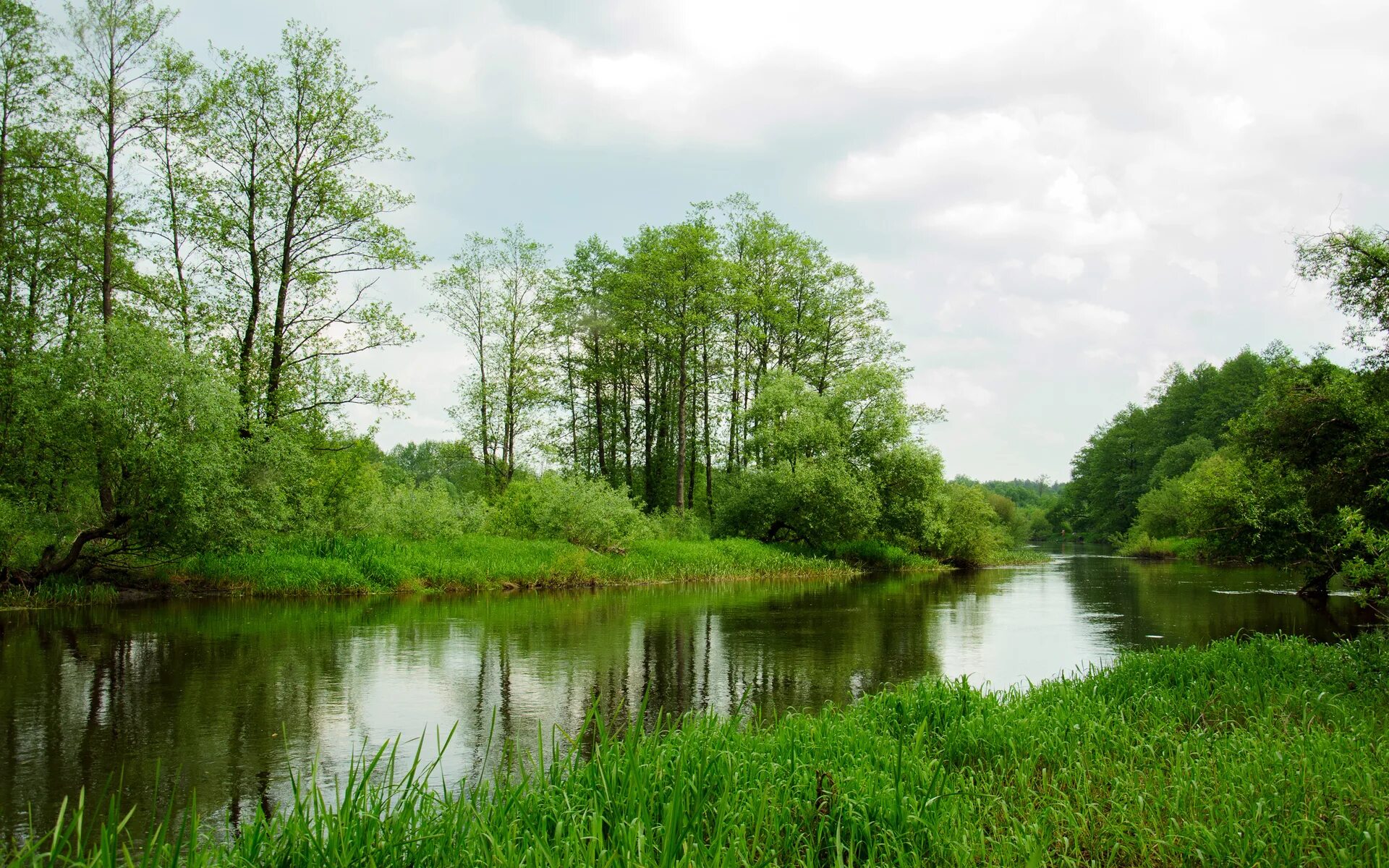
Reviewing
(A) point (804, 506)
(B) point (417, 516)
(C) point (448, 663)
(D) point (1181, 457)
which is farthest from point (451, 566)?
(D) point (1181, 457)

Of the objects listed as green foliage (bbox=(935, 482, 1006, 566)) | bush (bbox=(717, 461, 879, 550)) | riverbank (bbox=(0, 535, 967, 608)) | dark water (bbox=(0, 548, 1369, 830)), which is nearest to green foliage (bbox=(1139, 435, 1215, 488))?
green foliage (bbox=(935, 482, 1006, 566))

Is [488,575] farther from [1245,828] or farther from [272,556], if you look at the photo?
[1245,828]

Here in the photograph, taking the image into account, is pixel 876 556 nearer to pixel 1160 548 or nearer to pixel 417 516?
pixel 417 516

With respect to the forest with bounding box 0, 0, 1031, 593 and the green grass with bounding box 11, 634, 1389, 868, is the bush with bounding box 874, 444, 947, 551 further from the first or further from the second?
the green grass with bounding box 11, 634, 1389, 868

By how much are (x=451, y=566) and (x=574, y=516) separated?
17.6 feet

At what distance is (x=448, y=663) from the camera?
12.7 m

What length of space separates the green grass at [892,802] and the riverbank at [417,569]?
15790 mm

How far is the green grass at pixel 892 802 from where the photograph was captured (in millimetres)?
3758

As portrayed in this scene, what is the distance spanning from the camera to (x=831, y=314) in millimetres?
43969

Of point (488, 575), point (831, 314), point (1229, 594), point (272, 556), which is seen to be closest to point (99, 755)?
point (272, 556)

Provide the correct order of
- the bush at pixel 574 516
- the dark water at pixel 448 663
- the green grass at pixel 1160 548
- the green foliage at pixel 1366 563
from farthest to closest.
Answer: the green grass at pixel 1160 548, the bush at pixel 574 516, the dark water at pixel 448 663, the green foliage at pixel 1366 563

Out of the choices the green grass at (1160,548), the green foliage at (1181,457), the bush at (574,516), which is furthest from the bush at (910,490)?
the green foliage at (1181,457)

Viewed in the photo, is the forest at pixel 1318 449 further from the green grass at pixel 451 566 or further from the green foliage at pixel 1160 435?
the green foliage at pixel 1160 435

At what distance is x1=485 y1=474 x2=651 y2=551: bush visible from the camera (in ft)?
93.4
